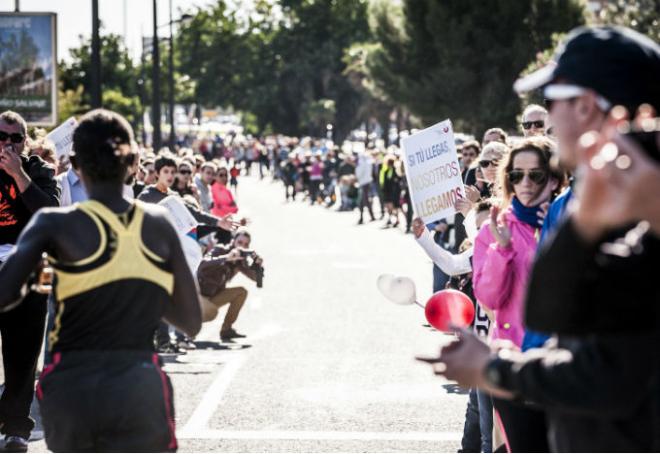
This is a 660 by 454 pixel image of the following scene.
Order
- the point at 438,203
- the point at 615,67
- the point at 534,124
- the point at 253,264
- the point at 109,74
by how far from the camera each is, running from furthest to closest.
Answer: the point at 109,74 → the point at 253,264 → the point at 534,124 → the point at 438,203 → the point at 615,67

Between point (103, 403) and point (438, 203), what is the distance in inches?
230

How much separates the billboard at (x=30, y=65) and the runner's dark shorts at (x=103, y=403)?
93.7 feet

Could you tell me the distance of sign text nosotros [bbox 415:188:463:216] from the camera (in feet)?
33.3

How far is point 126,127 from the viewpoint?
4.79 metres

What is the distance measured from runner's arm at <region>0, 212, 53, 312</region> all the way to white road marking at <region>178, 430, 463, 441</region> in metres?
4.72

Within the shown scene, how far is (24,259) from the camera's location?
4629 mm

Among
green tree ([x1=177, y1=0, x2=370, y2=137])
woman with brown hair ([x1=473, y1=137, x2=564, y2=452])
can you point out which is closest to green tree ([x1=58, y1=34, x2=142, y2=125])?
green tree ([x1=177, y1=0, x2=370, y2=137])

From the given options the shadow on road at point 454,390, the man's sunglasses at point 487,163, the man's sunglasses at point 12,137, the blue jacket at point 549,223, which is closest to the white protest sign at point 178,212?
→ the man's sunglasses at point 12,137

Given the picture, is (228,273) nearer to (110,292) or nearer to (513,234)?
(513,234)

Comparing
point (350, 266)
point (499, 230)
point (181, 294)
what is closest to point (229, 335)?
point (499, 230)

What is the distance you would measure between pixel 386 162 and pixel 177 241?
2953cm

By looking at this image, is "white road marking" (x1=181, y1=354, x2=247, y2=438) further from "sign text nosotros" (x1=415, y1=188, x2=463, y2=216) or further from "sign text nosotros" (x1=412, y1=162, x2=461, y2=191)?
"sign text nosotros" (x1=412, y1=162, x2=461, y2=191)

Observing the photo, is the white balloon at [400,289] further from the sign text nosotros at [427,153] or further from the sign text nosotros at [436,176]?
the sign text nosotros at [427,153]

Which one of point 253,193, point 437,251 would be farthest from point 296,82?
point 437,251
